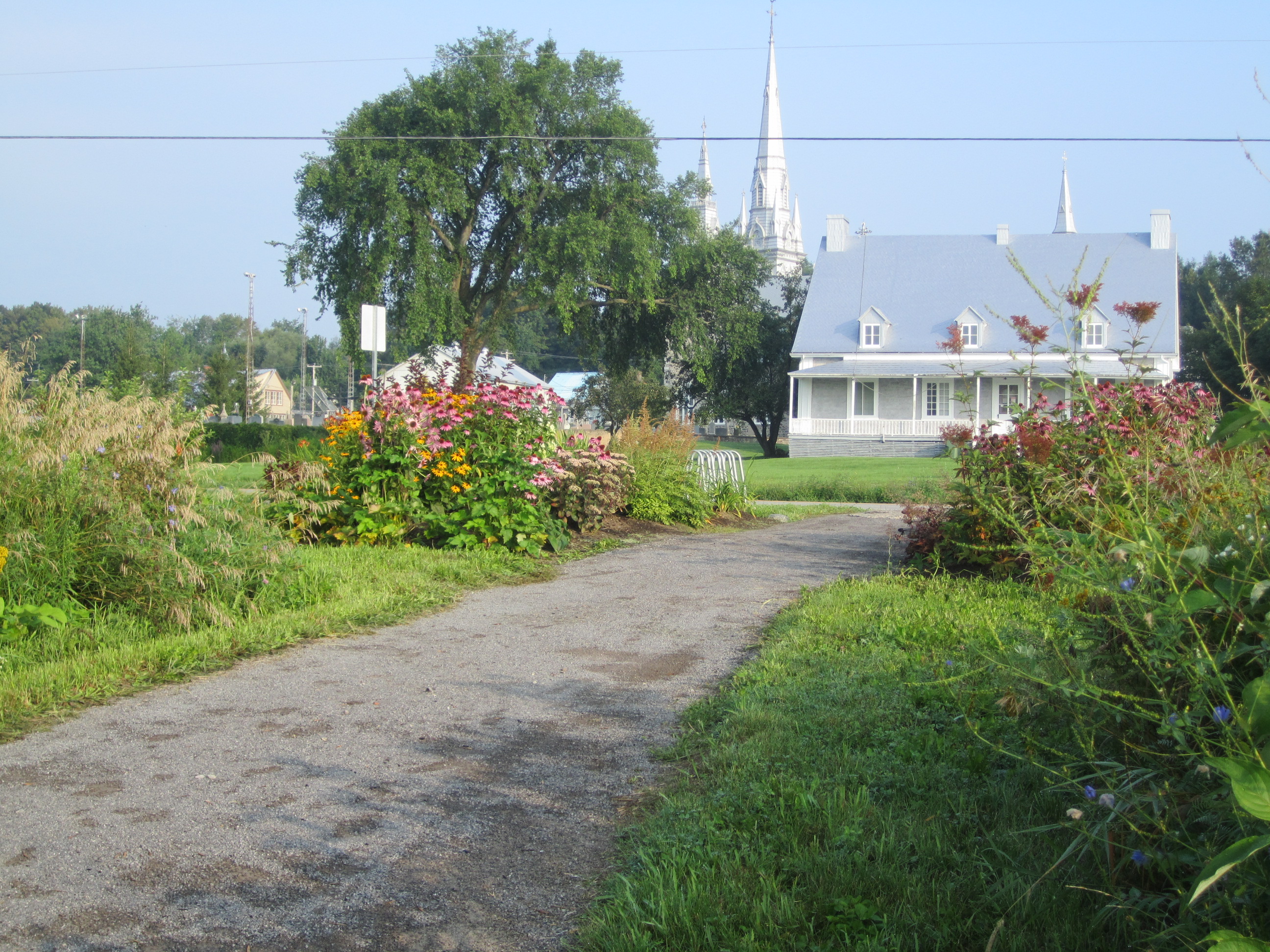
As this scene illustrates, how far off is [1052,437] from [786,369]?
132ft

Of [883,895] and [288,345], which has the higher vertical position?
[288,345]

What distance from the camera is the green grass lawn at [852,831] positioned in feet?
8.29

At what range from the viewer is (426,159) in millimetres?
29672

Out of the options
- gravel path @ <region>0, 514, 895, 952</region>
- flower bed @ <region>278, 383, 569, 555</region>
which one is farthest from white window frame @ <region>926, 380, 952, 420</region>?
gravel path @ <region>0, 514, 895, 952</region>

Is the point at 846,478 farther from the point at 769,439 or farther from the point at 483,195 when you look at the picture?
the point at 769,439

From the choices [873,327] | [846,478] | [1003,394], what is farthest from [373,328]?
[873,327]

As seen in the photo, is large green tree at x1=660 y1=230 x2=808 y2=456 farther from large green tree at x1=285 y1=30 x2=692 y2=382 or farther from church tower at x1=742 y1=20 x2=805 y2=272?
church tower at x1=742 y1=20 x2=805 y2=272

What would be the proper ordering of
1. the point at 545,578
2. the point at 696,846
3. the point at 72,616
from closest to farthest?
the point at 696,846
the point at 72,616
the point at 545,578

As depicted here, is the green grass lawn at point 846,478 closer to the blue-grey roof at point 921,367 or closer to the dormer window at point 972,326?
the blue-grey roof at point 921,367

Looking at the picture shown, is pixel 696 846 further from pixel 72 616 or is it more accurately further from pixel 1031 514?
pixel 1031 514

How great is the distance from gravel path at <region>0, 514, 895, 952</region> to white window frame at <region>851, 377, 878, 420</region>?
115ft

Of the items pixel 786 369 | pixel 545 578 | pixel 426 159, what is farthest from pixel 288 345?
pixel 545 578

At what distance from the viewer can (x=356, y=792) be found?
354 cm

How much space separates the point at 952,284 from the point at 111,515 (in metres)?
41.3
